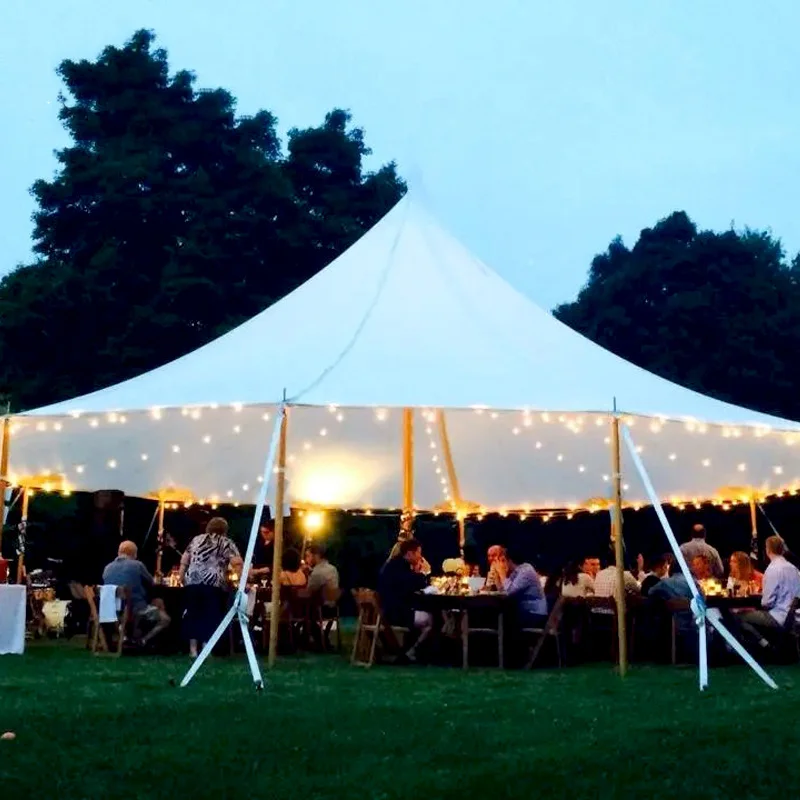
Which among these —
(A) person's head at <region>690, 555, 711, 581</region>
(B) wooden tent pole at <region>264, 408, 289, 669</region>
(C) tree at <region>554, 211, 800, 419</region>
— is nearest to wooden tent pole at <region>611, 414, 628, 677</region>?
(A) person's head at <region>690, 555, 711, 581</region>

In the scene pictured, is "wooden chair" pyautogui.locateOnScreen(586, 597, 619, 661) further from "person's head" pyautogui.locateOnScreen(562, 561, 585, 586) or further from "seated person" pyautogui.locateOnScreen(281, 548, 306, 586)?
"seated person" pyautogui.locateOnScreen(281, 548, 306, 586)

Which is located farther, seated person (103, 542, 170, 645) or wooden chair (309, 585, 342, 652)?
wooden chair (309, 585, 342, 652)

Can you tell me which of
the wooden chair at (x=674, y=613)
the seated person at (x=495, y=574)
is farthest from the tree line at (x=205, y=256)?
the wooden chair at (x=674, y=613)

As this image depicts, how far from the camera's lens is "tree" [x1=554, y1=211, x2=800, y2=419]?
2509 cm

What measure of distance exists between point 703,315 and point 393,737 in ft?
68.4

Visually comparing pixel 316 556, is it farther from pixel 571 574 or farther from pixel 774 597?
pixel 774 597

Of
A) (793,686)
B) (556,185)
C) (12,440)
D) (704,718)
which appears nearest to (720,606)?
(793,686)

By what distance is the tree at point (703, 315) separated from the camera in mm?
25094

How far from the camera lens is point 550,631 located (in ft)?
32.6

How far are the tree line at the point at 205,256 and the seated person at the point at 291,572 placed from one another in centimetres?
1116

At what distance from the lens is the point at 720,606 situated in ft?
33.7

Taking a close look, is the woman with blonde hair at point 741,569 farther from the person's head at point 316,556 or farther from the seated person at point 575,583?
the person's head at point 316,556

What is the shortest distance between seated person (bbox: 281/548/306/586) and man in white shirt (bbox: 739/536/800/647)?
14.2ft

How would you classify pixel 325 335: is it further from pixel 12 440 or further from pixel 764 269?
pixel 764 269
